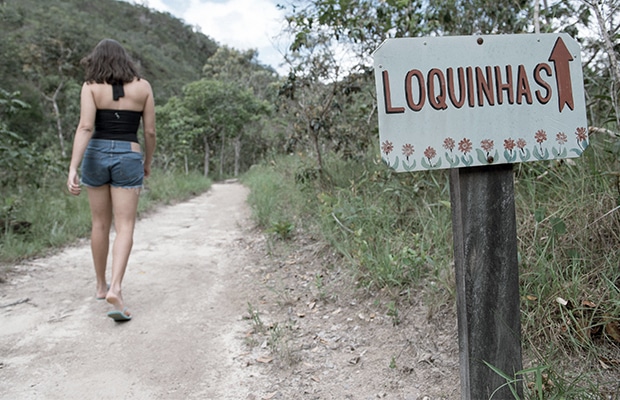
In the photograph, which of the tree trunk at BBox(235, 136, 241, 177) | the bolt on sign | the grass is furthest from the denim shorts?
the tree trunk at BBox(235, 136, 241, 177)

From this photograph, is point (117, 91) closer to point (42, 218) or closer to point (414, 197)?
point (414, 197)

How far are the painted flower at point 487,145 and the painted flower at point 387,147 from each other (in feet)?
0.97

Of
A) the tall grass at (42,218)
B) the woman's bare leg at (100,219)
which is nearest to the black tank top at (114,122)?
the woman's bare leg at (100,219)

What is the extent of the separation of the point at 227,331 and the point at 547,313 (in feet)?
5.83

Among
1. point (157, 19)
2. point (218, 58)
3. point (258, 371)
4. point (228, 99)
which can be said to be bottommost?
point (258, 371)

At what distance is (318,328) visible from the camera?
8.64 feet

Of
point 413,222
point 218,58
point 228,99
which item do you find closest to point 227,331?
point 413,222

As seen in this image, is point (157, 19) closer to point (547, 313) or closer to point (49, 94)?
point (49, 94)

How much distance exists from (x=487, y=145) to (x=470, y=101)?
0.15 m

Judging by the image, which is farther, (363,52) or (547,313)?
(363,52)

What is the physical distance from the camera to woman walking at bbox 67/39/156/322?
277 centimetres

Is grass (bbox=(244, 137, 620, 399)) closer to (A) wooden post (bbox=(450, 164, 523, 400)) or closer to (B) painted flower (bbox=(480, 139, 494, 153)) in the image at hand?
(A) wooden post (bbox=(450, 164, 523, 400))

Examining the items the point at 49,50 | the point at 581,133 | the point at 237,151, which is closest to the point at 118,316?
the point at 581,133

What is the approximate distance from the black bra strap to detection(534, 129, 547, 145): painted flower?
8.10 feet
